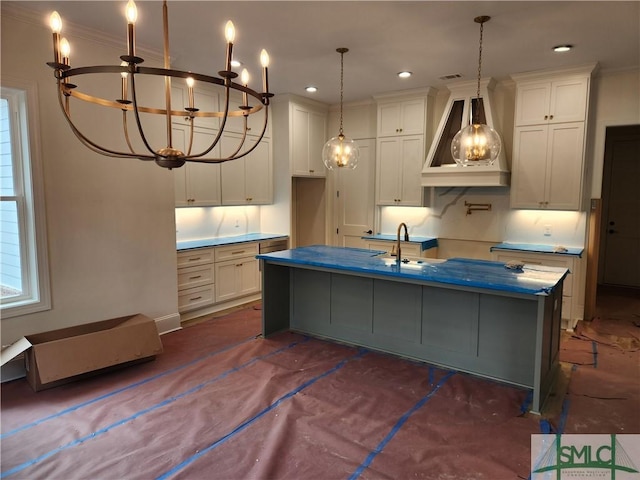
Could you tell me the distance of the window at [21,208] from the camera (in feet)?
10.9

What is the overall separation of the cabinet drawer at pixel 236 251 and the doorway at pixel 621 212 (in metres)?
5.56

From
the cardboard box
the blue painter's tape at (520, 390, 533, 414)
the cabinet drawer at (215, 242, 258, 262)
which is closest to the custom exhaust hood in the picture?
the cabinet drawer at (215, 242, 258, 262)

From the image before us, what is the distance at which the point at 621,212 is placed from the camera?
22.0 feet

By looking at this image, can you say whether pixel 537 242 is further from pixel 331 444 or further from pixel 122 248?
pixel 122 248

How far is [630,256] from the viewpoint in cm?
670

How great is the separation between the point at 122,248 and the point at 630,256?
7.22 meters

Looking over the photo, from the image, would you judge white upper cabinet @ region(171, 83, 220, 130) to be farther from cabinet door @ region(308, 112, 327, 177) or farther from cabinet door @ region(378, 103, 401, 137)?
cabinet door @ region(378, 103, 401, 137)

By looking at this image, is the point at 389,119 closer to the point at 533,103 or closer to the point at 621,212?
the point at 533,103

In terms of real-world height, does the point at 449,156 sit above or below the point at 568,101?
below

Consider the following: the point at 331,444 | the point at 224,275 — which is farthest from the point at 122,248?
the point at 331,444

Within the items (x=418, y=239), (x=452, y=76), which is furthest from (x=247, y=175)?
(x=452, y=76)

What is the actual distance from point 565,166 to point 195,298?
4.41m

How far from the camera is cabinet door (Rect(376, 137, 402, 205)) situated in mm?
5852

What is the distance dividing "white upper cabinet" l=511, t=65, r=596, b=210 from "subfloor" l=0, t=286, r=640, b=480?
5.74ft
